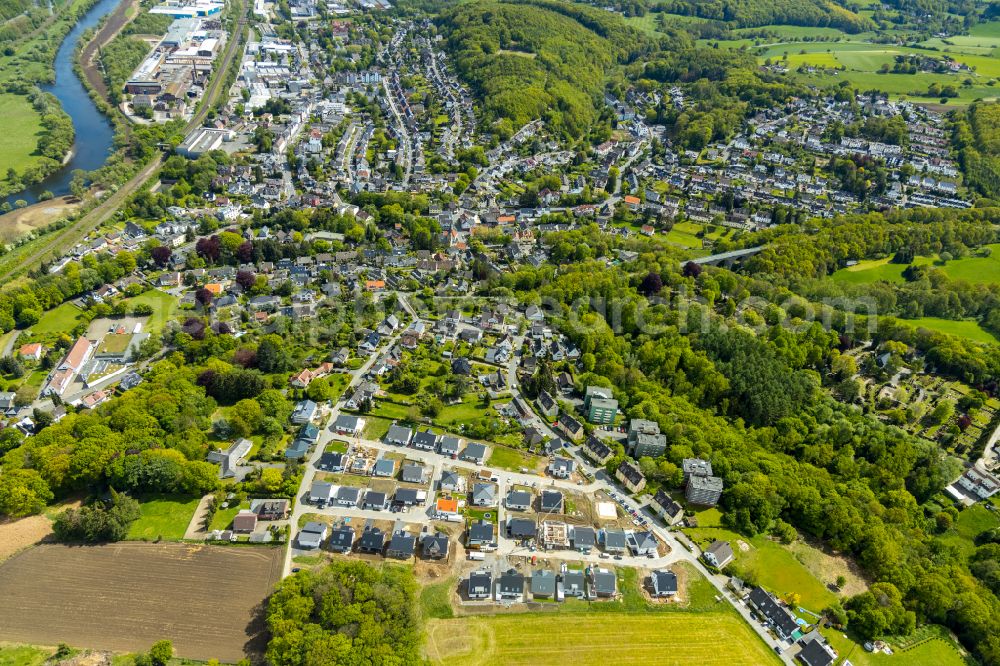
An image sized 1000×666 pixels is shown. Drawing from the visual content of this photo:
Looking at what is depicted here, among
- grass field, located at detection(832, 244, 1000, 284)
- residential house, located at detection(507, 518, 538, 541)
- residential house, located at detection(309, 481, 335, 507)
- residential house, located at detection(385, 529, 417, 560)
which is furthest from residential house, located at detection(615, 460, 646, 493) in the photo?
grass field, located at detection(832, 244, 1000, 284)

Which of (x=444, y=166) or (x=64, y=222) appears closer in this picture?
(x=64, y=222)

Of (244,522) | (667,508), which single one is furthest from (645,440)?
(244,522)

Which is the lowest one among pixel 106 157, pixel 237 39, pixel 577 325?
pixel 577 325

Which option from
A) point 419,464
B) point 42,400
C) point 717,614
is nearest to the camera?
point 717,614

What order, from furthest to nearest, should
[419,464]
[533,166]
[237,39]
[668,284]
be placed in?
1. [237,39]
2. [533,166]
3. [668,284]
4. [419,464]

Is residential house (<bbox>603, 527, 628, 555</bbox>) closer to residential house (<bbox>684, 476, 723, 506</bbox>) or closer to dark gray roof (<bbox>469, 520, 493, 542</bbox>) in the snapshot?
residential house (<bbox>684, 476, 723, 506</bbox>)

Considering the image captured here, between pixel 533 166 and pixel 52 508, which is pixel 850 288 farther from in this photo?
pixel 52 508

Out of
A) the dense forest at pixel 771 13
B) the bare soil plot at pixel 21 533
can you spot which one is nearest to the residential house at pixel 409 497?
the bare soil plot at pixel 21 533

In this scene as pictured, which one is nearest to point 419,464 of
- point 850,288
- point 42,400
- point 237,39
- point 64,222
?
point 42,400
